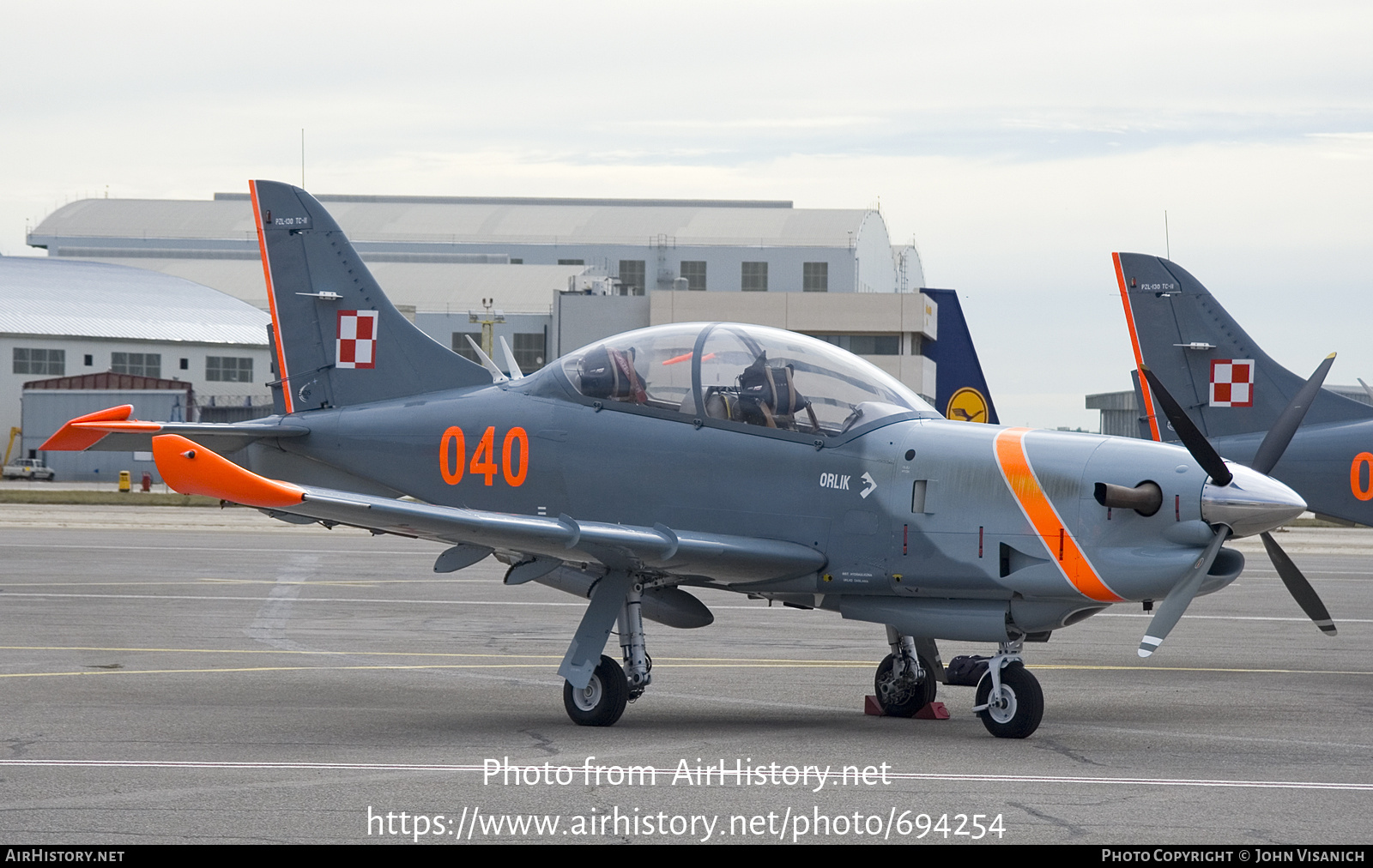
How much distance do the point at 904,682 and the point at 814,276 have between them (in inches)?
2791

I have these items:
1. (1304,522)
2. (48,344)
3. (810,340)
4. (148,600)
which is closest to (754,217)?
(48,344)

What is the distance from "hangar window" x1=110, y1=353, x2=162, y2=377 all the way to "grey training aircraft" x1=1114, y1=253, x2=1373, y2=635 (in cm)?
6196

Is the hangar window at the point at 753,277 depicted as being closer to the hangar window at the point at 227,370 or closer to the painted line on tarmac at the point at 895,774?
the hangar window at the point at 227,370

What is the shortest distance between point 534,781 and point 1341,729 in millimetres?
6065

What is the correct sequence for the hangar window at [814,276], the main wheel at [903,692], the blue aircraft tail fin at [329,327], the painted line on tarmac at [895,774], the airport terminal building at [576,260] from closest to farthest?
the painted line on tarmac at [895,774] < the main wheel at [903,692] < the blue aircraft tail fin at [329,327] < the airport terminal building at [576,260] < the hangar window at [814,276]

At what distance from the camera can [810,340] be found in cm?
1027

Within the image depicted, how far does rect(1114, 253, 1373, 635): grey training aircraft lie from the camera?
14.5 metres

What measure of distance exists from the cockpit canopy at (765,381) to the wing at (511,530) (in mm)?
890

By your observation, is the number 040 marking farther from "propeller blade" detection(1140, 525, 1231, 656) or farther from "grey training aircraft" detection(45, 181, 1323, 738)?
"propeller blade" detection(1140, 525, 1231, 656)

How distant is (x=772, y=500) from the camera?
10.1m

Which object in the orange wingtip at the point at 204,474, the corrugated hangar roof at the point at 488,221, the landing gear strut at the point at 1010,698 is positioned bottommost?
the landing gear strut at the point at 1010,698

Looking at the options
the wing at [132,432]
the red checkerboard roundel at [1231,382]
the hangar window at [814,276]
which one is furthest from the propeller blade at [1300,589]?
the hangar window at [814,276]

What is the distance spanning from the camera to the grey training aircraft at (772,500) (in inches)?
351

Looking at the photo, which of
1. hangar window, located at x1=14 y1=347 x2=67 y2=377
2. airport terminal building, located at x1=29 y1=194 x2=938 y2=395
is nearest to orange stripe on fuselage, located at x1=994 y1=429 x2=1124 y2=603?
airport terminal building, located at x1=29 y1=194 x2=938 y2=395
